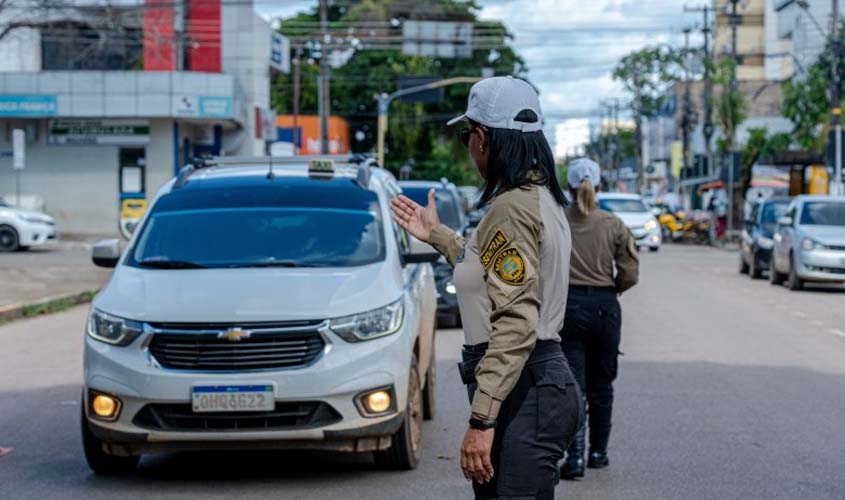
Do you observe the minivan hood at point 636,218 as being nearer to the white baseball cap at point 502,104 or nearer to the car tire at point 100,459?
the car tire at point 100,459

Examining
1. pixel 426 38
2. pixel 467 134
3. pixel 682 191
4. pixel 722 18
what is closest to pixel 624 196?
pixel 426 38

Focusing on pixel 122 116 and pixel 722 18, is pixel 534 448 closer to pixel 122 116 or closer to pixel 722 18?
pixel 122 116

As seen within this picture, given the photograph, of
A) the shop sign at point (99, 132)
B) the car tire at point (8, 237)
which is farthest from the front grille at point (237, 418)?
the shop sign at point (99, 132)

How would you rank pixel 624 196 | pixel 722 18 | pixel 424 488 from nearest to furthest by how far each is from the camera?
pixel 424 488 → pixel 624 196 → pixel 722 18

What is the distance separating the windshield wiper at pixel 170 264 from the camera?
810 centimetres

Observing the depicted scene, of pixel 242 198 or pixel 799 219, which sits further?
pixel 799 219

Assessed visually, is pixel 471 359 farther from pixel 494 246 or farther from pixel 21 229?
pixel 21 229

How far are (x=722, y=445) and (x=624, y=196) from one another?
31.8m

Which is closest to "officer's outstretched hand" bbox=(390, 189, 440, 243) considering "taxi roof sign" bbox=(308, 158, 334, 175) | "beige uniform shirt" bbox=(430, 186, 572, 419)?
"beige uniform shirt" bbox=(430, 186, 572, 419)

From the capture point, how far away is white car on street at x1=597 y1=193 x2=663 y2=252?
129 ft

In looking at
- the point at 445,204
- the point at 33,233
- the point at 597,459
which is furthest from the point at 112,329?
the point at 33,233

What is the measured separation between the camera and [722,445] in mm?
8828

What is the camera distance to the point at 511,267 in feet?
13.1

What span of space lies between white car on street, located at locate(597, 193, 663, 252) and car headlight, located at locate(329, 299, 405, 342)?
31418 mm
